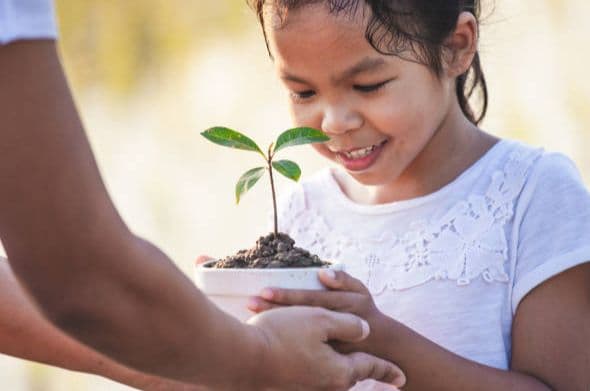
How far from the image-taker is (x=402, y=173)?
2.46 m

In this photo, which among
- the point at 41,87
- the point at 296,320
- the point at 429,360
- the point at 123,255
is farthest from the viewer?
the point at 429,360

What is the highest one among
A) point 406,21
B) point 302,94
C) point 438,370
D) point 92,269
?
point 406,21

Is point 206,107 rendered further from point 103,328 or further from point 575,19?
point 103,328

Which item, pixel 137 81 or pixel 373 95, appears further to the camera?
pixel 137 81

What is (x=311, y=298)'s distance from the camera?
71.7 inches

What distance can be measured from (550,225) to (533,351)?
24 centimetres

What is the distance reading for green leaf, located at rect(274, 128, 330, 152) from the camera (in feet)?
6.29

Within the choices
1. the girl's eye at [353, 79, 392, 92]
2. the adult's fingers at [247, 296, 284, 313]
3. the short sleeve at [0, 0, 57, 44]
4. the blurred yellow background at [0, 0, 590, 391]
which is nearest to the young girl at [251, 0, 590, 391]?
the girl's eye at [353, 79, 392, 92]

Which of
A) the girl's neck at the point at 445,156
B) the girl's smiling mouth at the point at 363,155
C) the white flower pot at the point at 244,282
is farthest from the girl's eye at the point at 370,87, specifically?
the white flower pot at the point at 244,282

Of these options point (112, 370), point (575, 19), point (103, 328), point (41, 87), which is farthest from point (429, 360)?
point (575, 19)

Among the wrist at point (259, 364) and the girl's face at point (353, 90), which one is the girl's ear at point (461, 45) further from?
the wrist at point (259, 364)

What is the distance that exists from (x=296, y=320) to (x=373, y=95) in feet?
1.95

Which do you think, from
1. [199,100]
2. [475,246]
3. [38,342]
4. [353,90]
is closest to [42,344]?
[38,342]

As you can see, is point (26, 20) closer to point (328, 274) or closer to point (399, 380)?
point (328, 274)
